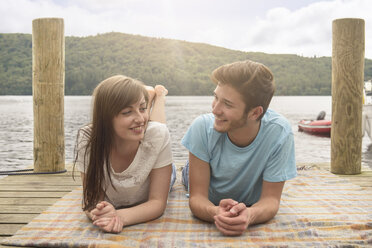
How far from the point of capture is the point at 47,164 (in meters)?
4.23

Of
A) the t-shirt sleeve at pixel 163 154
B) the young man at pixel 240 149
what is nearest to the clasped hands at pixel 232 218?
the young man at pixel 240 149

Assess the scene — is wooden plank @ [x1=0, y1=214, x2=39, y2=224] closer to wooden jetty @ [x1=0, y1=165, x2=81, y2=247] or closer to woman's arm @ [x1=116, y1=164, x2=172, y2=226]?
wooden jetty @ [x1=0, y1=165, x2=81, y2=247]

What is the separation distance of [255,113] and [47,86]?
2.83 metres

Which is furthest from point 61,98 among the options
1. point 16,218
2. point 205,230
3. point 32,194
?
point 205,230

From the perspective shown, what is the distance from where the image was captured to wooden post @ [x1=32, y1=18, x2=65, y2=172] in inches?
162

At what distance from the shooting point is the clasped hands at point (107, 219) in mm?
2164

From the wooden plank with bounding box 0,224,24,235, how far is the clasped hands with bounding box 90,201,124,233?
2.05 feet

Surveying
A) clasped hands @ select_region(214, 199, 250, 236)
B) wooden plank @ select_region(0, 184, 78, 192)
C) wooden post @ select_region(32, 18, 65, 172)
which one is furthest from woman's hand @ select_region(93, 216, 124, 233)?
wooden post @ select_region(32, 18, 65, 172)

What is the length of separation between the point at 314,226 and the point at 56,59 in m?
3.35

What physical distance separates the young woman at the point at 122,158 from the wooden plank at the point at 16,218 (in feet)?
1.47

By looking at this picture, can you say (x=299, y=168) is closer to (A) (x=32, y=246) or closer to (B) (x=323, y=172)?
(B) (x=323, y=172)

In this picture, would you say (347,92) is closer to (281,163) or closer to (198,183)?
(281,163)

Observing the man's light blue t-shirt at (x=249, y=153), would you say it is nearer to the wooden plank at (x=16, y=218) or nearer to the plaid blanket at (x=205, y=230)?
the plaid blanket at (x=205, y=230)

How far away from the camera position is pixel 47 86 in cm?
412
